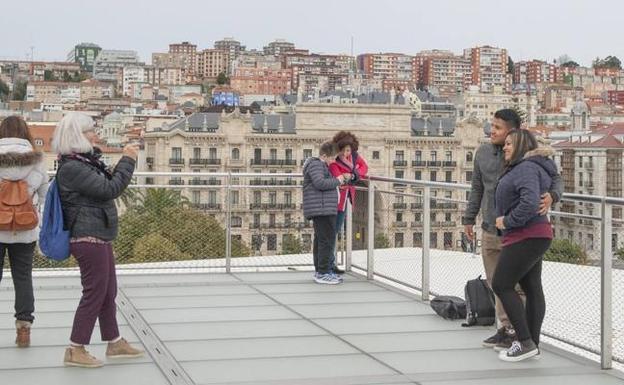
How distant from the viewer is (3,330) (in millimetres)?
7207

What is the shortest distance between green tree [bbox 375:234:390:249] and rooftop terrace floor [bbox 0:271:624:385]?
0.77 m

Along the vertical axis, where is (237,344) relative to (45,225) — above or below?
below

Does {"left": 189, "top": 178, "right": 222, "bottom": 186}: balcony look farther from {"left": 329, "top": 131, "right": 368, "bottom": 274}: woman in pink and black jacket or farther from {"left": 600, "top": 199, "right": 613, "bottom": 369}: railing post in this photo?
{"left": 600, "top": 199, "right": 613, "bottom": 369}: railing post

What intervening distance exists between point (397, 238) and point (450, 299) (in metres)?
2.49

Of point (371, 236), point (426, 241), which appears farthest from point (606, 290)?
point (371, 236)

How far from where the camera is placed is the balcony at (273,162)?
4451 inches

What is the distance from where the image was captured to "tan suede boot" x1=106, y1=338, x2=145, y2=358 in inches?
248

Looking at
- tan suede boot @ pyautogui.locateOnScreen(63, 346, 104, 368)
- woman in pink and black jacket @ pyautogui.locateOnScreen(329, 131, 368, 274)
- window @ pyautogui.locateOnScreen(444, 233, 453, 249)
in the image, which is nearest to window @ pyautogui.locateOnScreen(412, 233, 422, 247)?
window @ pyautogui.locateOnScreen(444, 233, 453, 249)

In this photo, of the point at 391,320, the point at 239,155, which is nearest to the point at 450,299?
the point at 391,320

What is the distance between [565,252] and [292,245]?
749 cm

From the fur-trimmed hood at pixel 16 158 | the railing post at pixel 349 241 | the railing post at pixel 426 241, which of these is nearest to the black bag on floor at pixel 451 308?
the railing post at pixel 426 241

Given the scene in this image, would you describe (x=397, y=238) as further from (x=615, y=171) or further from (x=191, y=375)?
(x=615, y=171)

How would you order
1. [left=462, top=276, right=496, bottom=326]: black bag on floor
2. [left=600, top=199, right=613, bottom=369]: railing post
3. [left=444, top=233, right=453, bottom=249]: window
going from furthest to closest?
[left=444, top=233, right=453, bottom=249]: window
[left=462, top=276, right=496, bottom=326]: black bag on floor
[left=600, top=199, right=613, bottom=369]: railing post

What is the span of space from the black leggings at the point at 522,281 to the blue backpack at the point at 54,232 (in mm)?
2406
